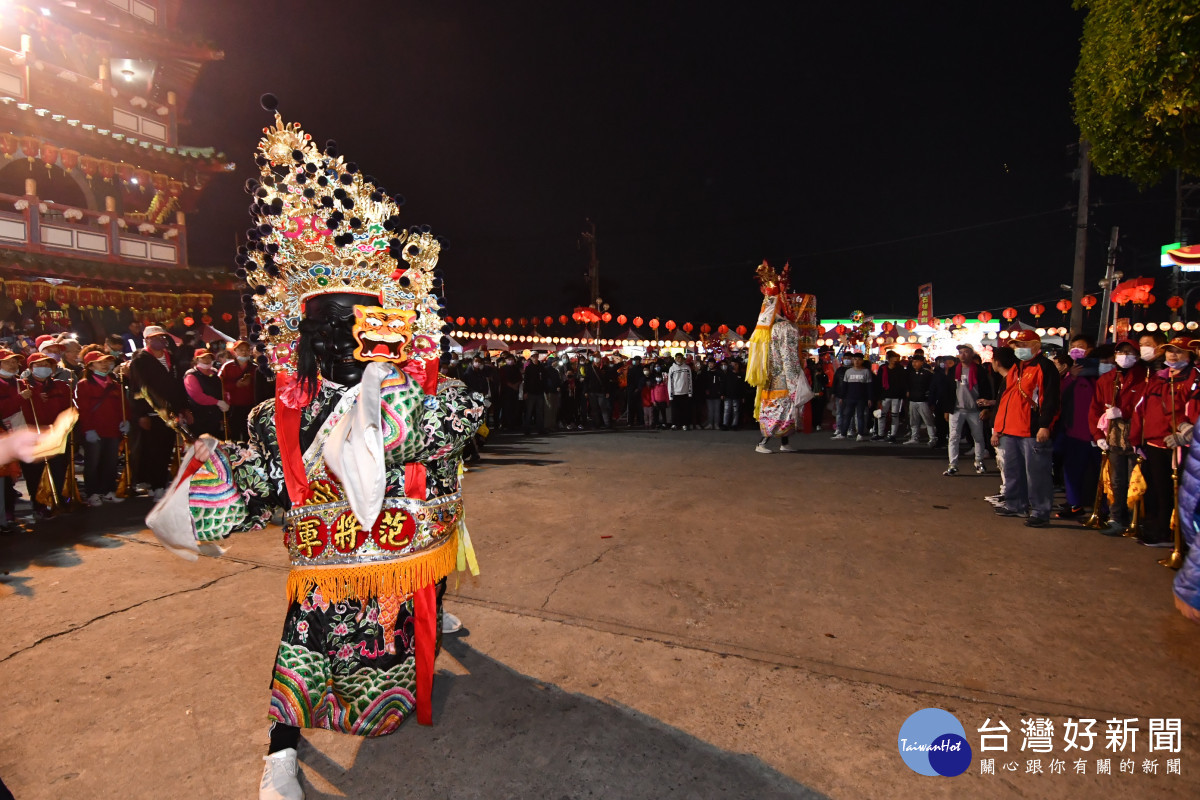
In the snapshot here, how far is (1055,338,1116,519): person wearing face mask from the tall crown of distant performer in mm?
6460

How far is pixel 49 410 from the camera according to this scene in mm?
6602

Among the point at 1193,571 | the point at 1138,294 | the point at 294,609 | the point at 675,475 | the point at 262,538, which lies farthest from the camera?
the point at 1138,294

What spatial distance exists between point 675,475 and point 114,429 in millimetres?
6934

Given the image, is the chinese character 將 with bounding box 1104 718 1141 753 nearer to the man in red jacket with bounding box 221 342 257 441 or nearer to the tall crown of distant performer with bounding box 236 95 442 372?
the tall crown of distant performer with bounding box 236 95 442 372

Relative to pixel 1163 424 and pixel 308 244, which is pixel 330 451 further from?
pixel 1163 424

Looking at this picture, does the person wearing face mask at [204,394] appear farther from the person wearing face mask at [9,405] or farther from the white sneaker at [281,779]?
the white sneaker at [281,779]

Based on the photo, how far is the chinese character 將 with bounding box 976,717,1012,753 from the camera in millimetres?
2479

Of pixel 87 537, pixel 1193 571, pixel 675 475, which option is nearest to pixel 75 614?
pixel 87 537

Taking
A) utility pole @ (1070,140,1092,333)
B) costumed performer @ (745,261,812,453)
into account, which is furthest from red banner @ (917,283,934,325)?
costumed performer @ (745,261,812,453)

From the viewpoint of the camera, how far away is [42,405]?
21.4 feet

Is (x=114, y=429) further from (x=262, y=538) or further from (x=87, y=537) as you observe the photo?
(x=262, y=538)

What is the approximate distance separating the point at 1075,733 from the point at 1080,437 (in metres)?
4.56

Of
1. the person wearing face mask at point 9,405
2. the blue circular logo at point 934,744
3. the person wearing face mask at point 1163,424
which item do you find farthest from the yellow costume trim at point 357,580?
the person wearing face mask at point 1163,424

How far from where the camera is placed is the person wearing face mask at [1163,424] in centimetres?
473
